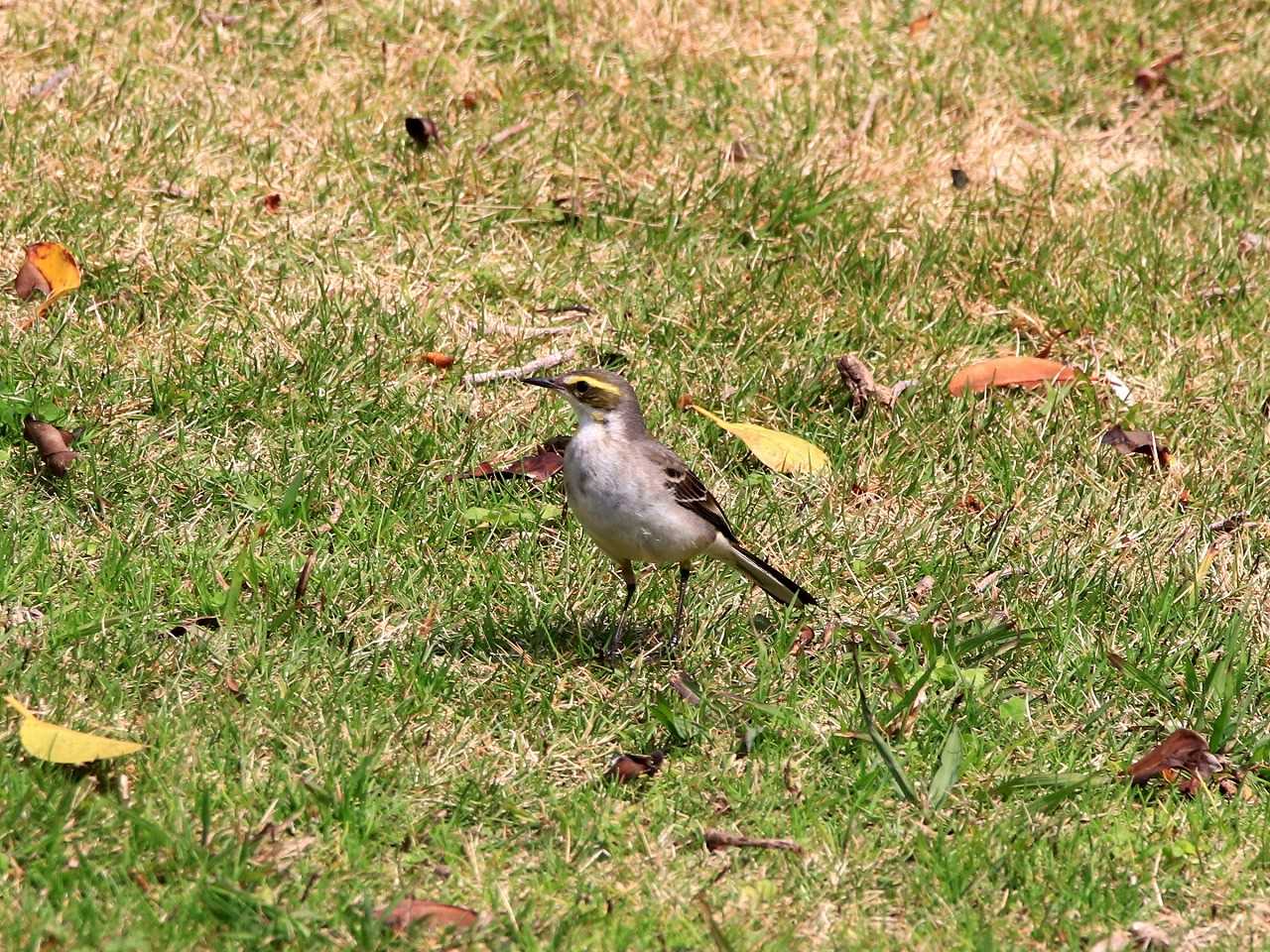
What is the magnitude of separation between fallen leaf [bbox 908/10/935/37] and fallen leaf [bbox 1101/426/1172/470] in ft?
13.6

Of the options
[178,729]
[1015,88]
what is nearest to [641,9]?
[1015,88]

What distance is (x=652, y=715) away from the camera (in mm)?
6223

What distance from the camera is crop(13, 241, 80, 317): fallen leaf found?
838 cm

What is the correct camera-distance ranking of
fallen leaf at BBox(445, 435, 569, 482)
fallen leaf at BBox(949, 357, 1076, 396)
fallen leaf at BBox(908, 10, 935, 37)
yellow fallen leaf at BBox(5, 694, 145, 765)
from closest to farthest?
1. yellow fallen leaf at BBox(5, 694, 145, 765)
2. fallen leaf at BBox(445, 435, 569, 482)
3. fallen leaf at BBox(949, 357, 1076, 396)
4. fallen leaf at BBox(908, 10, 935, 37)

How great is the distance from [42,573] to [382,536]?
1358mm

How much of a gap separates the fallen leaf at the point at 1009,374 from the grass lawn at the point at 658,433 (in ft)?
0.55

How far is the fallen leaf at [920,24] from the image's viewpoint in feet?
38.0

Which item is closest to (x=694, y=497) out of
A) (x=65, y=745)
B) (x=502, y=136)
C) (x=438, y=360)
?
(x=438, y=360)

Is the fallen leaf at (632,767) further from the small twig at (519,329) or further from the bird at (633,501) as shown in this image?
the small twig at (519,329)

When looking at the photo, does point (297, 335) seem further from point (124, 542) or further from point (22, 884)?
point (22, 884)

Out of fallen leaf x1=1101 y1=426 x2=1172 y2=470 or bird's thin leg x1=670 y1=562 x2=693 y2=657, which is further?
fallen leaf x1=1101 y1=426 x2=1172 y2=470

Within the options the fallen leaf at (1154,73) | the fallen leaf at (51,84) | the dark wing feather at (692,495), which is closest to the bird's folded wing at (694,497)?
the dark wing feather at (692,495)

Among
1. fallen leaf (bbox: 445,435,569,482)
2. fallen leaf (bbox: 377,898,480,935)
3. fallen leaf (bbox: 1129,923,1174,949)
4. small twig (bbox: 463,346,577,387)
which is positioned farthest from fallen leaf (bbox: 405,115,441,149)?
fallen leaf (bbox: 1129,923,1174,949)

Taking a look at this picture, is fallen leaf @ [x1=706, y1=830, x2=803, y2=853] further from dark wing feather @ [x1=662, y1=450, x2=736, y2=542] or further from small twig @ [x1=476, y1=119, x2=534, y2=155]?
small twig @ [x1=476, y1=119, x2=534, y2=155]
